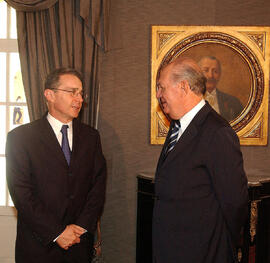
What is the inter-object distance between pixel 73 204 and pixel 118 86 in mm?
1680

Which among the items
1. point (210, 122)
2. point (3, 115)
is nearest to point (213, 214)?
point (210, 122)

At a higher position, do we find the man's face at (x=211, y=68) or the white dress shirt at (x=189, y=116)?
the man's face at (x=211, y=68)

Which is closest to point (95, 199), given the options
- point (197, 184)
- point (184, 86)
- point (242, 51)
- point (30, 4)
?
point (197, 184)

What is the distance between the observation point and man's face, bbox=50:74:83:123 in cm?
267

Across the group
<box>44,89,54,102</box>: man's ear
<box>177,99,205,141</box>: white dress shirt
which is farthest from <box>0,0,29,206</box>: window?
<box>177,99,205,141</box>: white dress shirt

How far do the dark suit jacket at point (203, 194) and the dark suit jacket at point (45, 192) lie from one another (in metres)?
0.76

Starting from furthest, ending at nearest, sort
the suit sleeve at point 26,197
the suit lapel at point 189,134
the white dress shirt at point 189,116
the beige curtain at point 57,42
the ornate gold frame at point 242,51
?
the ornate gold frame at point 242,51
the beige curtain at point 57,42
the suit sleeve at point 26,197
the white dress shirt at point 189,116
the suit lapel at point 189,134

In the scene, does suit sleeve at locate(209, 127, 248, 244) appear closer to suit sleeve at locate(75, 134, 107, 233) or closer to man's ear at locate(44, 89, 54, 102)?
suit sleeve at locate(75, 134, 107, 233)

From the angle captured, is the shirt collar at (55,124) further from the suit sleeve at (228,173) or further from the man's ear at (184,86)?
the suit sleeve at (228,173)

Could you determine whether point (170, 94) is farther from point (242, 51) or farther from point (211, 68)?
point (242, 51)

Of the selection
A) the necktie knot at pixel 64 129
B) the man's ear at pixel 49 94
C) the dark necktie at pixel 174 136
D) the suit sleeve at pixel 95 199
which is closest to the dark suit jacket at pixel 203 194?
the dark necktie at pixel 174 136

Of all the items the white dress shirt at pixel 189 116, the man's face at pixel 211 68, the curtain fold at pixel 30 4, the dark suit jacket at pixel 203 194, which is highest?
the curtain fold at pixel 30 4

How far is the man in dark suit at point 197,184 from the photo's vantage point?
6.34 ft

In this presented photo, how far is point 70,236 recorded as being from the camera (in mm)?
2480
